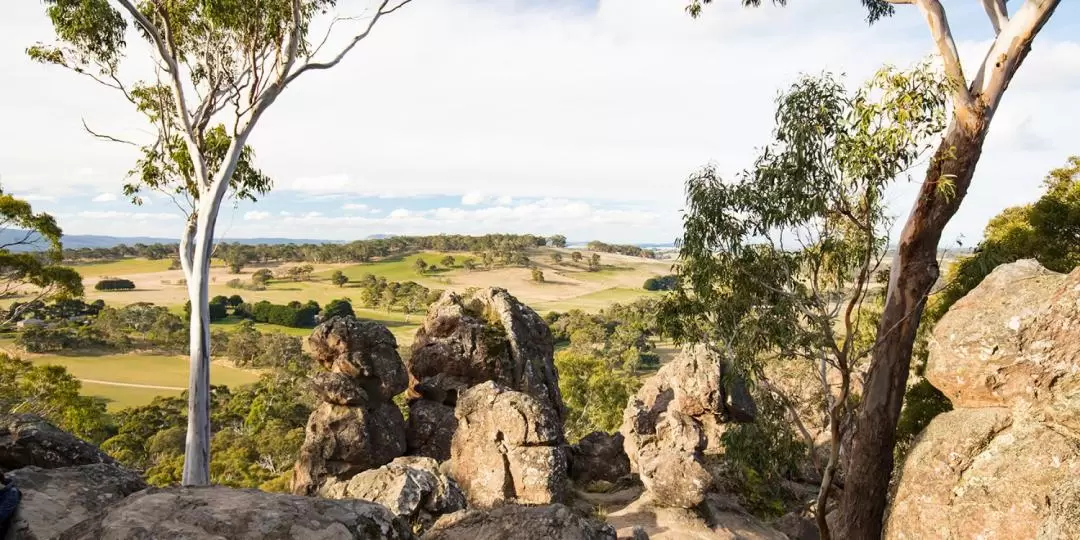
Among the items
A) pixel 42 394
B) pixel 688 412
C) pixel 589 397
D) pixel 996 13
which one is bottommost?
pixel 589 397

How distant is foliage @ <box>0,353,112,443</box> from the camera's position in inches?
958

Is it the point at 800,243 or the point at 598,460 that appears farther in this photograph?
the point at 598,460

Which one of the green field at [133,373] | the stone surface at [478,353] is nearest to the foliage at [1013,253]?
the stone surface at [478,353]

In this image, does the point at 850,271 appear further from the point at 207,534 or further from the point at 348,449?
the point at 348,449

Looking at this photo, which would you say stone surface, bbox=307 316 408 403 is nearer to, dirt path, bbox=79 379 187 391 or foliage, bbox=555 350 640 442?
foliage, bbox=555 350 640 442

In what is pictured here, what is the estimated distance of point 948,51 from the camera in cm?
1325

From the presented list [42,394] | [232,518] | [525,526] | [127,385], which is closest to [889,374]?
[525,526]

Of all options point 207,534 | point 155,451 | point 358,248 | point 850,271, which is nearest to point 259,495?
point 207,534

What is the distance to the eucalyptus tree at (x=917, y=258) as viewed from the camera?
12836 mm

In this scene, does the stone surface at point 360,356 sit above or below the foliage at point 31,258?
below

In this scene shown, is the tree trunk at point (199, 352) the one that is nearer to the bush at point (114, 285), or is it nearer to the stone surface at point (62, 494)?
the stone surface at point (62, 494)

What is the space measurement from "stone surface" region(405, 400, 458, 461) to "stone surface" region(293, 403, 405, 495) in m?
1.30

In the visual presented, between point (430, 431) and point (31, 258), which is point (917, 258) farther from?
point (31, 258)

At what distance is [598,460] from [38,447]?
2036cm
